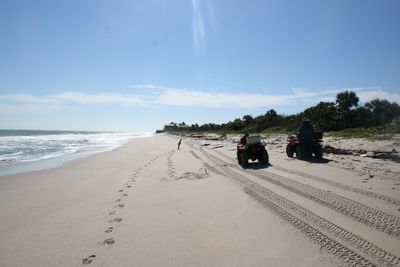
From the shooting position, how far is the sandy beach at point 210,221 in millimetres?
4004

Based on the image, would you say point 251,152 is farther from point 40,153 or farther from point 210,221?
point 40,153

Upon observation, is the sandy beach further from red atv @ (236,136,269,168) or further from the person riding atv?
the person riding atv

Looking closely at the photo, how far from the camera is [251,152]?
12.3 meters

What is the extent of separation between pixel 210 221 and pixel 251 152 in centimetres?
718

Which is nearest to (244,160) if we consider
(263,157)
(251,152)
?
(251,152)

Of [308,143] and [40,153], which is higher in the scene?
[308,143]

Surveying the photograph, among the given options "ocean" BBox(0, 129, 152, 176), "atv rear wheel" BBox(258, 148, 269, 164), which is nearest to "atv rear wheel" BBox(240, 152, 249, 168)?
"atv rear wheel" BBox(258, 148, 269, 164)

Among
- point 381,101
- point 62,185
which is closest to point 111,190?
point 62,185

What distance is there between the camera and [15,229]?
17.8 feet

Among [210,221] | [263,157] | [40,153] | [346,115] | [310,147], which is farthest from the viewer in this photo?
[346,115]

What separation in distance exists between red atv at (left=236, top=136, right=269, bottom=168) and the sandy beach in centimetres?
250

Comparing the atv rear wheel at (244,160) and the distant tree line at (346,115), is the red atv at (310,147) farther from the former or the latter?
the distant tree line at (346,115)

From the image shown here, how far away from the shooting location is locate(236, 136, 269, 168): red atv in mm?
12219

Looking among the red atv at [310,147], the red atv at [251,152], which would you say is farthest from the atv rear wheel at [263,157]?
the red atv at [310,147]
